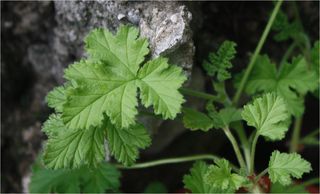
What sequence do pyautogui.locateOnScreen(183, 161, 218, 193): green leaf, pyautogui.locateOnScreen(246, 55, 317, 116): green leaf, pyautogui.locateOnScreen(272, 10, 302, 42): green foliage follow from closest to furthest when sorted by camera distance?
pyautogui.locateOnScreen(183, 161, 218, 193): green leaf < pyautogui.locateOnScreen(246, 55, 317, 116): green leaf < pyautogui.locateOnScreen(272, 10, 302, 42): green foliage

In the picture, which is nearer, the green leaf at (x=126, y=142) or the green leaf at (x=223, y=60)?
the green leaf at (x=126, y=142)

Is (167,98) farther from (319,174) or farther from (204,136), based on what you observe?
(319,174)

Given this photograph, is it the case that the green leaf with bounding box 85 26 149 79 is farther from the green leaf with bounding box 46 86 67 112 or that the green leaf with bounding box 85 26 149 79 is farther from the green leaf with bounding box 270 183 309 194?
the green leaf with bounding box 270 183 309 194

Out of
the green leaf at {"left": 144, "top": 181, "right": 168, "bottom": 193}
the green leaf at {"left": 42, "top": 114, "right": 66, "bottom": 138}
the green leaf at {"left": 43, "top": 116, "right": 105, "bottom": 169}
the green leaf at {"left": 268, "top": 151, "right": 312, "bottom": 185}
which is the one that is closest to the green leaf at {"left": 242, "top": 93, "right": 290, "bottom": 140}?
the green leaf at {"left": 268, "top": 151, "right": 312, "bottom": 185}

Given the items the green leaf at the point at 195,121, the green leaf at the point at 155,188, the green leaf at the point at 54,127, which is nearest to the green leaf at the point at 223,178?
the green leaf at the point at 195,121

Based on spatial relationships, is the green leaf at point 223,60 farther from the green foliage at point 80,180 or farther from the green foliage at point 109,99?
the green foliage at point 80,180

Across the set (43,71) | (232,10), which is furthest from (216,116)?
(43,71)

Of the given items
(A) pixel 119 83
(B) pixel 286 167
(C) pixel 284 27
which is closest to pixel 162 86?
(A) pixel 119 83
